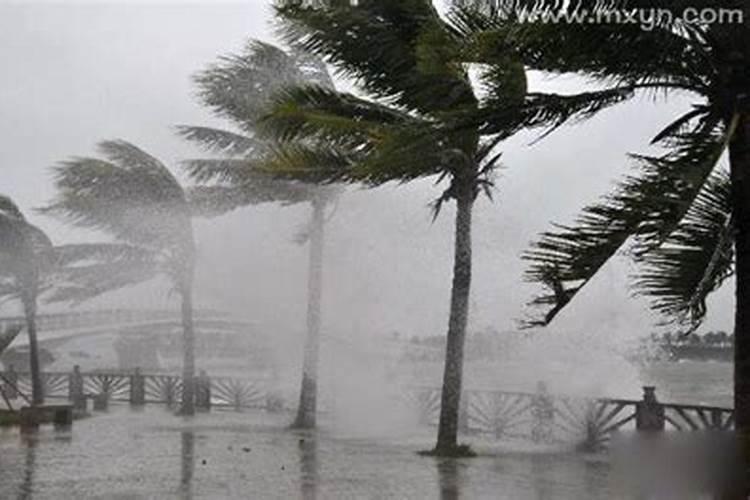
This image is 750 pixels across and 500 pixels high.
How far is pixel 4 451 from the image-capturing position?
15852 mm

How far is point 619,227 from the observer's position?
21.5 feet

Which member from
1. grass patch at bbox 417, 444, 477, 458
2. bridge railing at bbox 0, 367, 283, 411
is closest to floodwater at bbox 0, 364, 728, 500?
grass patch at bbox 417, 444, 477, 458

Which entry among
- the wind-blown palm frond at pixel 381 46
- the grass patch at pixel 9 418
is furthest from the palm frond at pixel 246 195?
the wind-blown palm frond at pixel 381 46

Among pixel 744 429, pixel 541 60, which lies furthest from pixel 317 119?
pixel 744 429

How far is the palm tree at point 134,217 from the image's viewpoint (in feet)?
80.5

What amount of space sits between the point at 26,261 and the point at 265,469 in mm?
15695

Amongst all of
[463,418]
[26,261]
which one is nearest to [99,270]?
[26,261]

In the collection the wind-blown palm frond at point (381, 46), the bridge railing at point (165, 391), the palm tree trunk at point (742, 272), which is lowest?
the bridge railing at point (165, 391)

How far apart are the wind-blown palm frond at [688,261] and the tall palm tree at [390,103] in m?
1.27

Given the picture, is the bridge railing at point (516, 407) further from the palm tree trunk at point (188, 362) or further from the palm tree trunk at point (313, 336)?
the palm tree trunk at point (313, 336)

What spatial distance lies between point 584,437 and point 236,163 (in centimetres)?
890

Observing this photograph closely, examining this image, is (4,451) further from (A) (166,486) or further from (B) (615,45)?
(B) (615,45)

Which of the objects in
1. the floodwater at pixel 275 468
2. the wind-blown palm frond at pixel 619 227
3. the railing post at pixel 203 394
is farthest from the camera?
the railing post at pixel 203 394

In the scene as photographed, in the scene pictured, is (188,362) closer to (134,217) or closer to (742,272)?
(134,217)
